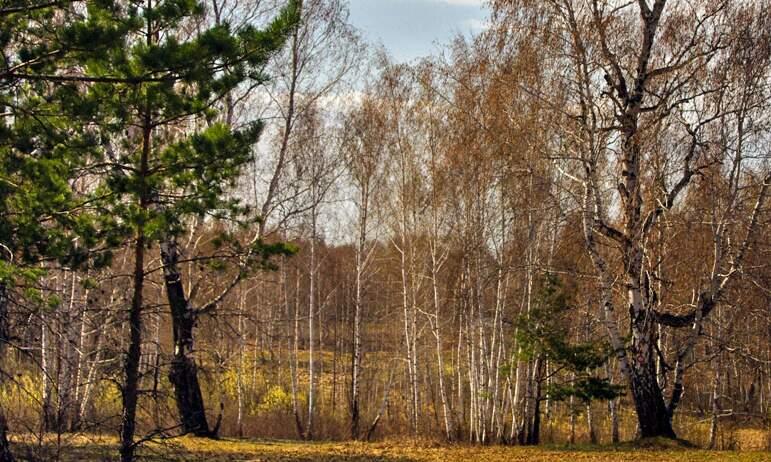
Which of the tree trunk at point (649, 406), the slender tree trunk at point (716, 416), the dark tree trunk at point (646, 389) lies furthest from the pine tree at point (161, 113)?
the slender tree trunk at point (716, 416)

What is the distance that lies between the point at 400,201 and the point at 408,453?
745 centimetres

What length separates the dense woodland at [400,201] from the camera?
6.48m

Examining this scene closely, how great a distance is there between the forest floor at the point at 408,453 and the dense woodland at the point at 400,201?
1.60 feet

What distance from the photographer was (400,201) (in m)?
17.7

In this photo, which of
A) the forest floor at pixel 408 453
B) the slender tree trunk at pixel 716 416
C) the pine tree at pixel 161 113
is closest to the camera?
the pine tree at pixel 161 113

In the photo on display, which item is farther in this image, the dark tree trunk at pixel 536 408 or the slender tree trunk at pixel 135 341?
the dark tree trunk at pixel 536 408

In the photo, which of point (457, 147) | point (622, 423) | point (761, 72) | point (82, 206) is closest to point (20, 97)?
point (82, 206)

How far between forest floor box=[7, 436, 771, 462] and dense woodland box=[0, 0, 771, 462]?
1.60 ft

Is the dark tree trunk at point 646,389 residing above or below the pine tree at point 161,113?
below

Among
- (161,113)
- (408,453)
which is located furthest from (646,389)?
(161,113)

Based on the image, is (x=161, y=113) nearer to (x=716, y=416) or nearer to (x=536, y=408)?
(x=536, y=408)

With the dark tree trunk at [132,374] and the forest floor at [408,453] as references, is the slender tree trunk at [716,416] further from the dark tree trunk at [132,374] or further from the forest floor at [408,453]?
the dark tree trunk at [132,374]

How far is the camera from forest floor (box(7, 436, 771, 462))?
32.2 ft

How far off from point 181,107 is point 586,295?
10251 mm
